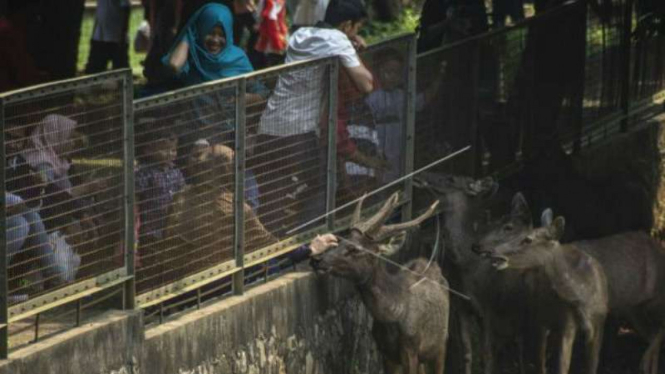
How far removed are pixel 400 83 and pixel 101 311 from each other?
3.95m

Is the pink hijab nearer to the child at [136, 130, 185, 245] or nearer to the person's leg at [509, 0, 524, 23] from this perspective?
the child at [136, 130, 185, 245]

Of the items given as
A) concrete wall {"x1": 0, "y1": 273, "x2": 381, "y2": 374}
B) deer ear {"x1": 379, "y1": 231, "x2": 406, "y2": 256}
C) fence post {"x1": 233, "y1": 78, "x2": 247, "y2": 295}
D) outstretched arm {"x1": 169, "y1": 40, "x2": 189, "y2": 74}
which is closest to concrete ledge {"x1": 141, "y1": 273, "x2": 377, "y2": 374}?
concrete wall {"x1": 0, "y1": 273, "x2": 381, "y2": 374}

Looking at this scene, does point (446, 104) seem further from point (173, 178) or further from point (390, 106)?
point (173, 178)

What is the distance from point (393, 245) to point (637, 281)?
2.98m

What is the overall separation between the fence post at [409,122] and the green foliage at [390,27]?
13.2m

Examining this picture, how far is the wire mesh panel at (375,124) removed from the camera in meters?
13.0

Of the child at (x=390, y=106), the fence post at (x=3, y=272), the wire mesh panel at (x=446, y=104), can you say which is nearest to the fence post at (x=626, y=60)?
the wire mesh panel at (x=446, y=104)

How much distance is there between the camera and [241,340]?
37.7 ft

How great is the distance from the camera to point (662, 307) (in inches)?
603

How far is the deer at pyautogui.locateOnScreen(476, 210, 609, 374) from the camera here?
13930 mm

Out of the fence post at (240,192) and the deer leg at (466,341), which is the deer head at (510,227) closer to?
the deer leg at (466,341)

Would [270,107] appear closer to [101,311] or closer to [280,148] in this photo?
[280,148]

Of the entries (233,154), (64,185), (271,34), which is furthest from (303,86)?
(271,34)

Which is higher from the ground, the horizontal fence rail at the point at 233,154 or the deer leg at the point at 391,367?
the horizontal fence rail at the point at 233,154
